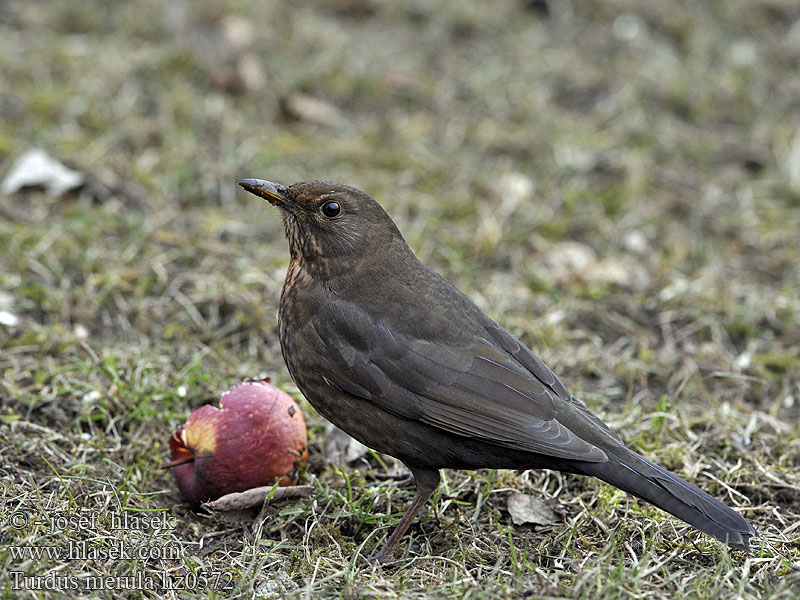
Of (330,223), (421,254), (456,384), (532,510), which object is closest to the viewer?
(456,384)

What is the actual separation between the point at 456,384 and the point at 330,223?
0.94m

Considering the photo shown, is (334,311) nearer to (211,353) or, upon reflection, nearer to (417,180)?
(211,353)

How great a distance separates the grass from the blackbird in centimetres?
30

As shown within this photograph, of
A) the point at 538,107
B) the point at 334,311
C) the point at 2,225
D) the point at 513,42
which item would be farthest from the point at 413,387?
the point at 513,42

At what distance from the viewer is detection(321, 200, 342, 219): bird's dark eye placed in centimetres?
420

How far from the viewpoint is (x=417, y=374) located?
12.4 feet

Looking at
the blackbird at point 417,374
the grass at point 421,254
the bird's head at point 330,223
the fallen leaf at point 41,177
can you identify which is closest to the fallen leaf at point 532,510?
the grass at point 421,254

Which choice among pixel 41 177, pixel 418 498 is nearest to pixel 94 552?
pixel 418 498

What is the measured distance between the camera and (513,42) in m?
8.54

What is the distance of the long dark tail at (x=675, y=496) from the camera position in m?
3.43

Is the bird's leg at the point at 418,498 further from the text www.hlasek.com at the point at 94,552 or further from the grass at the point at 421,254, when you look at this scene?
the text www.hlasek.com at the point at 94,552

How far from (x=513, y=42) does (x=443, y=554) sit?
586 centimetres

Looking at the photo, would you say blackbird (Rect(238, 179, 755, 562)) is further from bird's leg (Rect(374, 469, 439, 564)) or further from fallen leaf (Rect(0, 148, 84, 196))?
fallen leaf (Rect(0, 148, 84, 196))

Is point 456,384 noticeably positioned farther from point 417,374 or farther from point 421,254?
point 421,254
